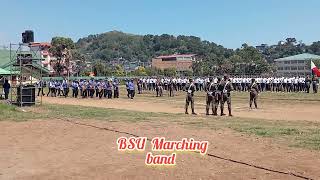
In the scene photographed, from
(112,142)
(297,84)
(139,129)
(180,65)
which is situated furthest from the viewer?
(180,65)

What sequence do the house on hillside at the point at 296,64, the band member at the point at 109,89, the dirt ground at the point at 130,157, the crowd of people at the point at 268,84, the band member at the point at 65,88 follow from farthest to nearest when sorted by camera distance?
the house on hillside at the point at 296,64
the crowd of people at the point at 268,84
the band member at the point at 65,88
the band member at the point at 109,89
the dirt ground at the point at 130,157

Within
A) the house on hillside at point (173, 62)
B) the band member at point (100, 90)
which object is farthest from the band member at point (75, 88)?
the house on hillside at point (173, 62)

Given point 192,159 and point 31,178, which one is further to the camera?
point 192,159

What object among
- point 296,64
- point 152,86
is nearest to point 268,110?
point 152,86

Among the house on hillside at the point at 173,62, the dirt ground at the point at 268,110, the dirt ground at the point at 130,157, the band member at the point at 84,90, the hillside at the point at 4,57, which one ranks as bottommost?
the dirt ground at the point at 130,157

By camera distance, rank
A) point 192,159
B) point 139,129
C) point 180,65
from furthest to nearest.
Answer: point 180,65
point 139,129
point 192,159

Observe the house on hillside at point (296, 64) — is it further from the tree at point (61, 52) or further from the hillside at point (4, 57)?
the hillside at point (4, 57)

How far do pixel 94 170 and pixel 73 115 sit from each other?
13.1m

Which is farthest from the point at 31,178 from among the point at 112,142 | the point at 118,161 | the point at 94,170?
the point at 112,142

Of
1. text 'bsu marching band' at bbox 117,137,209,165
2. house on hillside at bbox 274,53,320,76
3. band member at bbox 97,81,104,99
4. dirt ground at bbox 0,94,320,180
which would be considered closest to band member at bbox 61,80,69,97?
band member at bbox 97,81,104,99

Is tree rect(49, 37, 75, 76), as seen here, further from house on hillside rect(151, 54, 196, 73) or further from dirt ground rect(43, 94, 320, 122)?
house on hillside rect(151, 54, 196, 73)

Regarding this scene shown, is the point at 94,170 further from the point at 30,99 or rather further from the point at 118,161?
the point at 30,99

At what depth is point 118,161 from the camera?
1055 centimetres

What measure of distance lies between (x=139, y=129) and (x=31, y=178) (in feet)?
22.8
